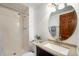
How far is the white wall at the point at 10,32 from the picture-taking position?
132cm

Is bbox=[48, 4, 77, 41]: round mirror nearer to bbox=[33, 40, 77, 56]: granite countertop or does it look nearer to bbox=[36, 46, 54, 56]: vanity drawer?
bbox=[33, 40, 77, 56]: granite countertop

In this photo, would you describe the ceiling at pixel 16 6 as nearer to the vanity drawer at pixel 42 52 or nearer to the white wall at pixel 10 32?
the white wall at pixel 10 32

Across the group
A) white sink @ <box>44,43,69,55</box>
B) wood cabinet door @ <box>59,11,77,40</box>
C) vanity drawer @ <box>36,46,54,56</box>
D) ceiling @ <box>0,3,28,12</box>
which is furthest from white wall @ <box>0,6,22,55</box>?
wood cabinet door @ <box>59,11,77,40</box>

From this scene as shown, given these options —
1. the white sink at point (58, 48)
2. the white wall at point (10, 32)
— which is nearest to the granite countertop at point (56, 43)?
the white sink at point (58, 48)

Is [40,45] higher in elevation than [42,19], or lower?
lower

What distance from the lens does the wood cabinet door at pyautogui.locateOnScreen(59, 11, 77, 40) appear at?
1.28 m

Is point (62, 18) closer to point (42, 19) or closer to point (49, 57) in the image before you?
point (42, 19)

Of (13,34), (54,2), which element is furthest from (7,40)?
(54,2)

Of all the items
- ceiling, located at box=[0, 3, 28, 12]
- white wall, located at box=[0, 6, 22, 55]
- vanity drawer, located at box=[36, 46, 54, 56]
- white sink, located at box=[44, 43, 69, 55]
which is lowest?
vanity drawer, located at box=[36, 46, 54, 56]

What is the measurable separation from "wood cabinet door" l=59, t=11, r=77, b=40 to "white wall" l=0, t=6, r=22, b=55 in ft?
1.66

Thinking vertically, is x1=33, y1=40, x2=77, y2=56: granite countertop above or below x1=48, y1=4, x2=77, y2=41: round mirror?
below

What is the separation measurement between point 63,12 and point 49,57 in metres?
0.54

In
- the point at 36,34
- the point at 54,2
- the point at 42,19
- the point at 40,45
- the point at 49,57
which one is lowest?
the point at 49,57

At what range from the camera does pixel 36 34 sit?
136 cm
